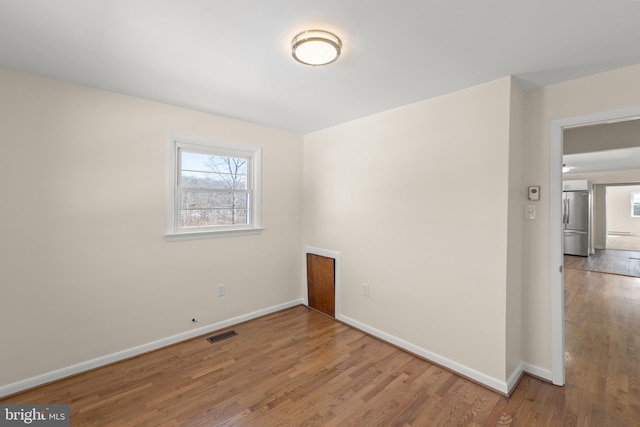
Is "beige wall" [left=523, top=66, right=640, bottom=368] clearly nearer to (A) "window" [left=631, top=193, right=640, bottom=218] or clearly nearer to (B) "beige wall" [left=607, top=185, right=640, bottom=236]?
(B) "beige wall" [left=607, top=185, right=640, bottom=236]

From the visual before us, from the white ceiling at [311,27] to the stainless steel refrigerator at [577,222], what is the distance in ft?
25.8

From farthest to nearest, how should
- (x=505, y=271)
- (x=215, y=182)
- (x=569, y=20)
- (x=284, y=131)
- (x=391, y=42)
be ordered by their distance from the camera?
(x=284, y=131) → (x=215, y=182) → (x=505, y=271) → (x=391, y=42) → (x=569, y=20)

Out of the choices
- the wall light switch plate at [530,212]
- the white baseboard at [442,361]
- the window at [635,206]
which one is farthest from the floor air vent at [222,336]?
the window at [635,206]

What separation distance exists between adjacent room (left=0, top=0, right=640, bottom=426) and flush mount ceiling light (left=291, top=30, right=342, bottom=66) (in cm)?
1

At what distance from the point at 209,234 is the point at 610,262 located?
31.1ft

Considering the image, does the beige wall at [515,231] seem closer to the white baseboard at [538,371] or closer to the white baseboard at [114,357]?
the white baseboard at [538,371]

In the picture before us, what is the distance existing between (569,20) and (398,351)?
9.18ft

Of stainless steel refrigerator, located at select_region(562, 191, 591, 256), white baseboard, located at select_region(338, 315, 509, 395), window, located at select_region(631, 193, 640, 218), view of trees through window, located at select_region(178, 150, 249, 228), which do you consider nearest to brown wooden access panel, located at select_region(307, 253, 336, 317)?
white baseboard, located at select_region(338, 315, 509, 395)

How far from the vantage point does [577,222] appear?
305 inches

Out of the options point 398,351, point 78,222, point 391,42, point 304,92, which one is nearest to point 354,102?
point 304,92

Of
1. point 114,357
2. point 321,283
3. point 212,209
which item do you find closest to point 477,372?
point 321,283

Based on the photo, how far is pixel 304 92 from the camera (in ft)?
8.02

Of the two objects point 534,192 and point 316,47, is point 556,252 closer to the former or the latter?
point 534,192

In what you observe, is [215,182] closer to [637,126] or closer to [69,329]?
[69,329]
